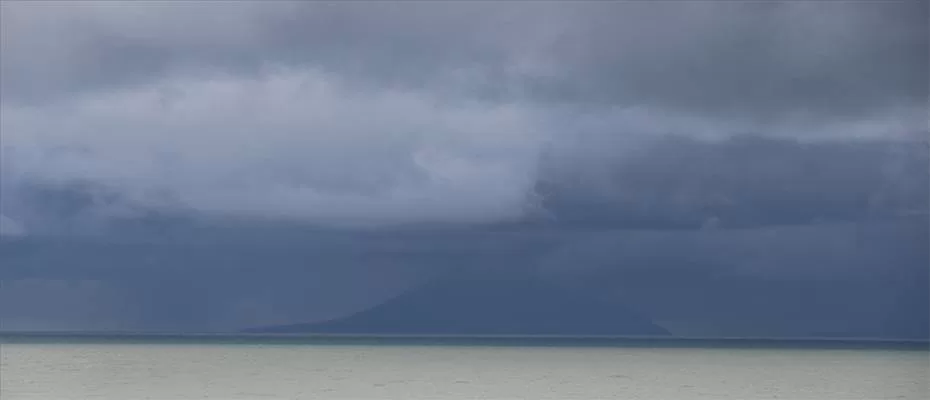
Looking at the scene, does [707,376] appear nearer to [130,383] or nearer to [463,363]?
[463,363]

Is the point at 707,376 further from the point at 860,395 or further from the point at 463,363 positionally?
the point at 463,363

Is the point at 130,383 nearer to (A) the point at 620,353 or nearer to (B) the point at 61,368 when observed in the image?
(B) the point at 61,368

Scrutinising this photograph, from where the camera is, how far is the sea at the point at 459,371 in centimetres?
642

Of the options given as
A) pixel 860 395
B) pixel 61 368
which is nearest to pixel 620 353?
pixel 860 395

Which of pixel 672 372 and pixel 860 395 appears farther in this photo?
pixel 672 372

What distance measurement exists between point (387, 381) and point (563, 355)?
1327mm

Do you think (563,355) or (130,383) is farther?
(563,355)

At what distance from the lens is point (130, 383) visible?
656cm

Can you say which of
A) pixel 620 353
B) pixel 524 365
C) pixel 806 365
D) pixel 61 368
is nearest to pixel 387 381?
pixel 524 365

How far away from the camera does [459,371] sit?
22.4 feet

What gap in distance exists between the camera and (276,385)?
6.71 m

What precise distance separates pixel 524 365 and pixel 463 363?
0.54 meters

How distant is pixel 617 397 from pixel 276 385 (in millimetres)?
2224

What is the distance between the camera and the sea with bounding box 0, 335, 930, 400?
642 centimetres
